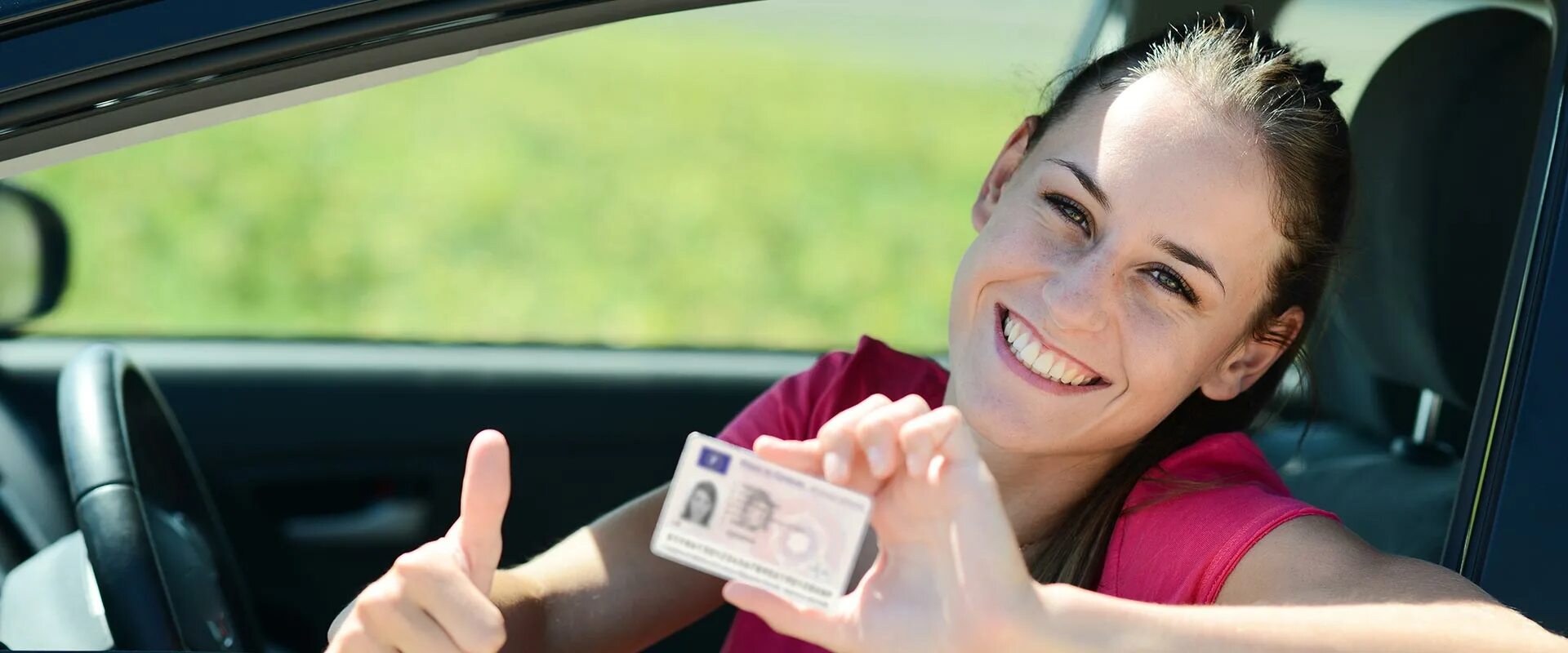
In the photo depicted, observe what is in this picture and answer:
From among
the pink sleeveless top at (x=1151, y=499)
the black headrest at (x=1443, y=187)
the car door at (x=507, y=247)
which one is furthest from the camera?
the car door at (x=507, y=247)

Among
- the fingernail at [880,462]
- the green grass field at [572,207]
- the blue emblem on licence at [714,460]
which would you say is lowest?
the green grass field at [572,207]

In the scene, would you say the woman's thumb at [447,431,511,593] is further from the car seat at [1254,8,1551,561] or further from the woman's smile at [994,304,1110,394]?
the car seat at [1254,8,1551,561]

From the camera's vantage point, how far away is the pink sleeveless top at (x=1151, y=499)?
4.59ft

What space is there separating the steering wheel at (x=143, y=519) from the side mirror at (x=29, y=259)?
549 millimetres

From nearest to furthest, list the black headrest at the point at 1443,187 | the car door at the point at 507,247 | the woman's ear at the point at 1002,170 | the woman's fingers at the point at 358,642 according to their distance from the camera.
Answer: the woman's fingers at the point at 358,642
the woman's ear at the point at 1002,170
the black headrest at the point at 1443,187
the car door at the point at 507,247

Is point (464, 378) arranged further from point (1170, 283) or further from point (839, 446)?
point (839, 446)

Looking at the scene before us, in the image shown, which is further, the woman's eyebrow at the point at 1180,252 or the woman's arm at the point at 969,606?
the woman's eyebrow at the point at 1180,252

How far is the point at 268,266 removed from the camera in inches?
233

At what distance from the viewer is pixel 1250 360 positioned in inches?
65.6

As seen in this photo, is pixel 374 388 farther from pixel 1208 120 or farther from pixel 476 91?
pixel 476 91

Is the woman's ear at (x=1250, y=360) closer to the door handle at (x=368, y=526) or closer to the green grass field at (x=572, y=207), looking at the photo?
the door handle at (x=368, y=526)

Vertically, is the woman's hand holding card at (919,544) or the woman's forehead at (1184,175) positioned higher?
the woman's forehead at (1184,175)

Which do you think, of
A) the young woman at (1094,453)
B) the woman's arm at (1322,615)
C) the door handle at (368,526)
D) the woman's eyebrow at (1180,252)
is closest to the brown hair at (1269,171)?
the young woman at (1094,453)

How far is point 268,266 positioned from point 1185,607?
17.6 feet
